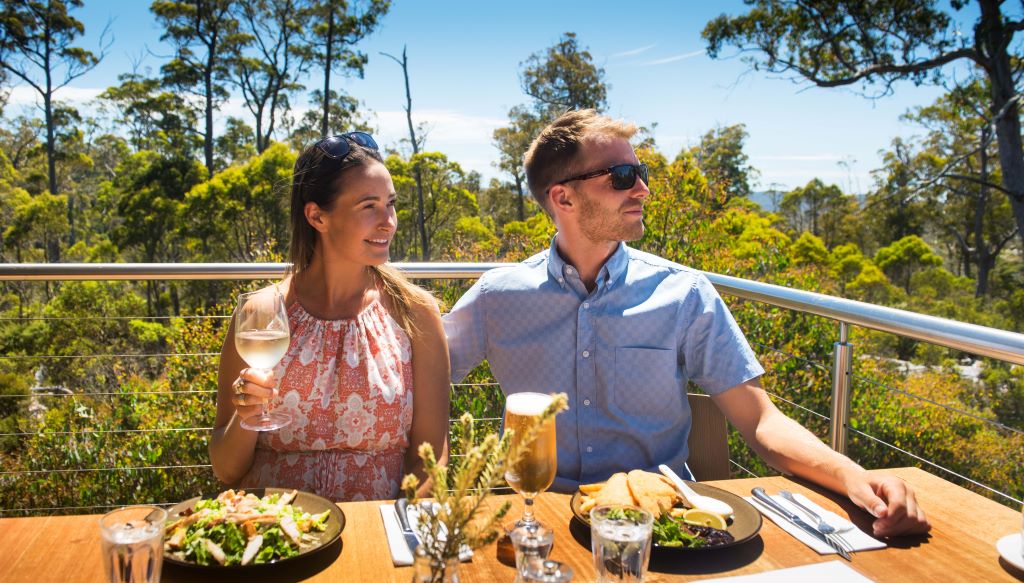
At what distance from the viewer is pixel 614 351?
7.10ft

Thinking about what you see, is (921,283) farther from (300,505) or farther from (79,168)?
(79,168)

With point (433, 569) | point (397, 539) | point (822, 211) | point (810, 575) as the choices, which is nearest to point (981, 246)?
point (822, 211)

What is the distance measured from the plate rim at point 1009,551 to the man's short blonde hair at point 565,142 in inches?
56.6

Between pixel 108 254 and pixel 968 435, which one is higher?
pixel 108 254

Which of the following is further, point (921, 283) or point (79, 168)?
point (79, 168)

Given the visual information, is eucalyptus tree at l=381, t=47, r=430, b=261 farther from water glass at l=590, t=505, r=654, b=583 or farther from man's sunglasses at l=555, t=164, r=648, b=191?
water glass at l=590, t=505, r=654, b=583

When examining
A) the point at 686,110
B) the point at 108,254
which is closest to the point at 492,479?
the point at 108,254

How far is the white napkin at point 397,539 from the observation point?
4.08 ft

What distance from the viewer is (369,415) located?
2.10 meters

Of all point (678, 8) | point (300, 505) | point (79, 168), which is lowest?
point (300, 505)

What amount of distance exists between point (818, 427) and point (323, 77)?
2485 centimetres

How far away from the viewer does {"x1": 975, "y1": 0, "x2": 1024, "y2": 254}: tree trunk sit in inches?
562

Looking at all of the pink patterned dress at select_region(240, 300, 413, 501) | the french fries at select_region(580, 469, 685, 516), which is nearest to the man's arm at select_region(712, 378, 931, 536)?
the french fries at select_region(580, 469, 685, 516)

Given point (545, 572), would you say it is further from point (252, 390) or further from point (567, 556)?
point (252, 390)
